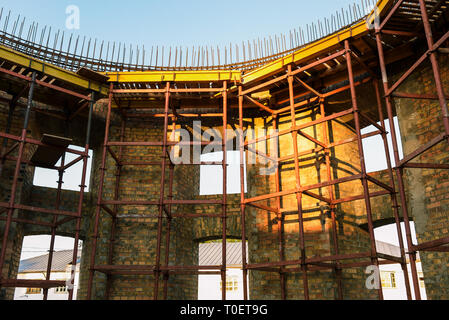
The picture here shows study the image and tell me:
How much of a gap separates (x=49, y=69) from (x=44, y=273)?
93.3 ft

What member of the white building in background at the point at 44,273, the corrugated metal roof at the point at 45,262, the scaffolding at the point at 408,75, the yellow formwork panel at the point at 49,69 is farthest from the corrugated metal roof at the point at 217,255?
the scaffolding at the point at 408,75

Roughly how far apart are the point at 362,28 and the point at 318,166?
371cm

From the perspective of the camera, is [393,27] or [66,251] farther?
[66,251]

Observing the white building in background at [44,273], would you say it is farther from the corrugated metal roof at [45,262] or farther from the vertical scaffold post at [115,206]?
the vertical scaffold post at [115,206]

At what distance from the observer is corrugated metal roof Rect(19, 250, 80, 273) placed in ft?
117

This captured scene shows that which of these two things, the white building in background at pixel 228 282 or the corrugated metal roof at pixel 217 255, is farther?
the corrugated metal roof at pixel 217 255

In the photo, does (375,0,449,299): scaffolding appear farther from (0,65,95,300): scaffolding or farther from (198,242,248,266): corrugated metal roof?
(198,242,248,266): corrugated metal roof

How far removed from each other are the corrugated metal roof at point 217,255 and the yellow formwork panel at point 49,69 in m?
19.4

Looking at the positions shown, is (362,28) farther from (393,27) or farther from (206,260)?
(206,260)

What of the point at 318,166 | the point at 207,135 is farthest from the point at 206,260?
the point at 318,166

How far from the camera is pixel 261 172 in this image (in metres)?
12.2

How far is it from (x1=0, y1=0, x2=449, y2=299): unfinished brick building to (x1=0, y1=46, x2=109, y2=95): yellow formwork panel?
30 millimetres

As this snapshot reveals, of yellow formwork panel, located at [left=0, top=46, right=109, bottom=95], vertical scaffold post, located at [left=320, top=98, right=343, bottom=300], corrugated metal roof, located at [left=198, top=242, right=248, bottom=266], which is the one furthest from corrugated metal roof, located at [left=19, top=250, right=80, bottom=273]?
vertical scaffold post, located at [left=320, top=98, right=343, bottom=300]

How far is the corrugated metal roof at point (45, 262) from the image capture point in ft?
117
